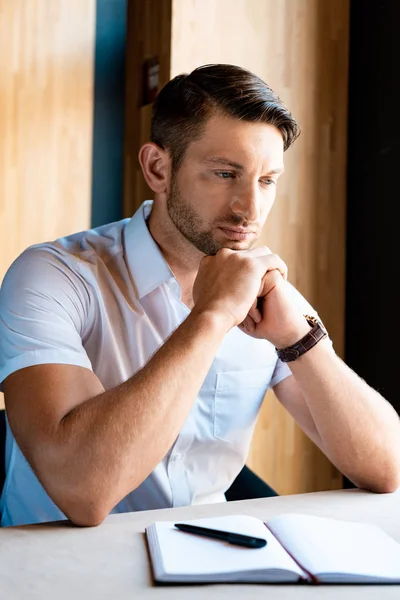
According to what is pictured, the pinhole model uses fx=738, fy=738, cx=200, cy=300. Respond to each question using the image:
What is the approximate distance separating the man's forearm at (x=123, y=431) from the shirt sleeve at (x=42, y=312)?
16cm

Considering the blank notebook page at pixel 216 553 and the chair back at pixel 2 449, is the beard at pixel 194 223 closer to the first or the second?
the chair back at pixel 2 449

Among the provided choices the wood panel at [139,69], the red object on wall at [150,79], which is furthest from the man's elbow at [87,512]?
the red object on wall at [150,79]

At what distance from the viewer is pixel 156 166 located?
183 cm

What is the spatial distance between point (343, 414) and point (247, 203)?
1.62 feet

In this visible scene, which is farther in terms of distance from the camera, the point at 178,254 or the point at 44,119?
the point at 44,119

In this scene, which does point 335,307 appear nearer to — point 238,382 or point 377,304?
point 377,304

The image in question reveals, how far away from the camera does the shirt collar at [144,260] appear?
64.4 inches

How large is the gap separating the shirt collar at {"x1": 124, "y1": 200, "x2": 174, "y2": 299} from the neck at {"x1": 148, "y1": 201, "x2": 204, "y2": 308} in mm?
55

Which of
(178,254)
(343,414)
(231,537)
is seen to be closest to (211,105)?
(178,254)

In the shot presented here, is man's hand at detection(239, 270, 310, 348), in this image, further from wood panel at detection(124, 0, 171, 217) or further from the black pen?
wood panel at detection(124, 0, 171, 217)

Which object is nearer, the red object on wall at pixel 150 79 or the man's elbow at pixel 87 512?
the man's elbow at pixel 87 512

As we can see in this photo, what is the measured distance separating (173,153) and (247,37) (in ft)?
4.04

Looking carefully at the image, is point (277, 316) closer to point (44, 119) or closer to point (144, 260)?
point (144, 260)

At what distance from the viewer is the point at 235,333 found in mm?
1741
